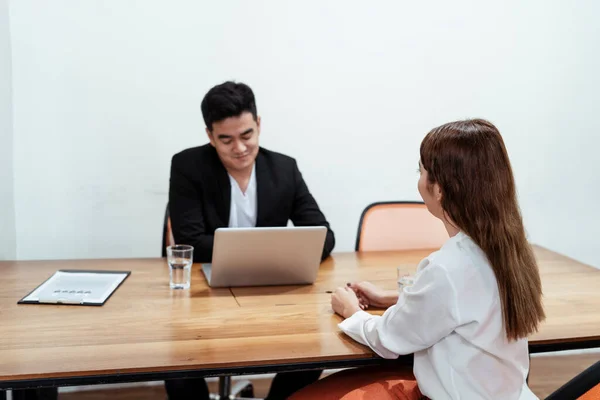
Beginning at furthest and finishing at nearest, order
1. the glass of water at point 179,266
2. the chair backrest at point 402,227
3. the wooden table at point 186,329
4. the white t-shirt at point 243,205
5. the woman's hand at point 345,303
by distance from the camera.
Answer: the chair backrest at point 402,227 → the white t-shirt at point 243,205 → the glass of water at point 179,266 → the woman's hand at point 345,303 → the wooden table at point 186,329

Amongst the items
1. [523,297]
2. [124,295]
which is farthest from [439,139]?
[124,295]

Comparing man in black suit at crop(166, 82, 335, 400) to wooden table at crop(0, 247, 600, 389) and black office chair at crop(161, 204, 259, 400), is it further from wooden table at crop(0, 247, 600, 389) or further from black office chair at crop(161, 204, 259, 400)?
wooden table at crop(0, 247, 600, 389)

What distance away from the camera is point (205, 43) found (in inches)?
127

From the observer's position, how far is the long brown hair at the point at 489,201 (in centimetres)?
155

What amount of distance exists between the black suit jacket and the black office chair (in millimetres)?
161

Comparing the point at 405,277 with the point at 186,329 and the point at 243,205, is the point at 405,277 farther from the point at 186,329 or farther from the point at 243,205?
the point at 243,205

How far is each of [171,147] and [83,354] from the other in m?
1.78

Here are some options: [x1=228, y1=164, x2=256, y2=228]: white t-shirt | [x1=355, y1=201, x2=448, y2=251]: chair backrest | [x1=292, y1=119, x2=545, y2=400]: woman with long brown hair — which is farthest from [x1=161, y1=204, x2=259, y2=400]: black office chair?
[x1=292, y1=119, x2=545, y2=400]: woman with long brown hair

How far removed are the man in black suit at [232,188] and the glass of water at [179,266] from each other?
36 centimetres

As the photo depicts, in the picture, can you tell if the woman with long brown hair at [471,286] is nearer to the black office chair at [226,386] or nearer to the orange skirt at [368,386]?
the orange skirt at [368,386]

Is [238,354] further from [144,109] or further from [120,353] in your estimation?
[144,109]

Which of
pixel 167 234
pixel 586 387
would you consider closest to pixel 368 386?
pixel 586 387

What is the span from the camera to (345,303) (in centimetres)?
191

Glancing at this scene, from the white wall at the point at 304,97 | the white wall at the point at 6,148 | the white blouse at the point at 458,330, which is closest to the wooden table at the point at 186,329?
the white blouse at the point at 458,330
